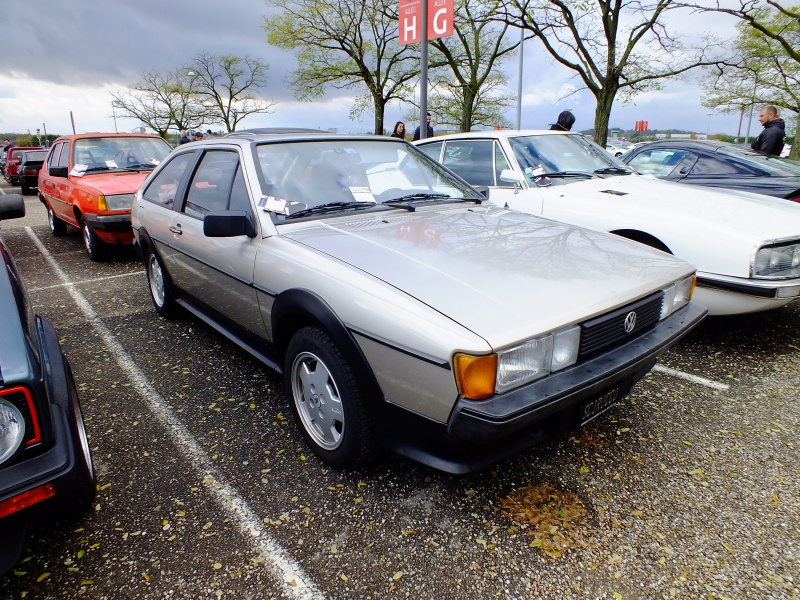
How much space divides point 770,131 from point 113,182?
33.0ft

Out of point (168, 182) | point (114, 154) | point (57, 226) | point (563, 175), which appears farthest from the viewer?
point (57, 226)

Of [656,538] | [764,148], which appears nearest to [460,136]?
[656,538]

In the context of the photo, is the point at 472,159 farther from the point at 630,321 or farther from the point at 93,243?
the point at 93,243

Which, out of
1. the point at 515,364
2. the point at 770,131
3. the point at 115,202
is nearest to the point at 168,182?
the point at 115,202

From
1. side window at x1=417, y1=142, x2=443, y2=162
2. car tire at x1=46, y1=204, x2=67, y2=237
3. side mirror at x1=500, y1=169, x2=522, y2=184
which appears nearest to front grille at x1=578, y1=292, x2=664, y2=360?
side mirror at x1=500, y1=169, x2=522, y2=184

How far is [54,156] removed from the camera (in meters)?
8.17

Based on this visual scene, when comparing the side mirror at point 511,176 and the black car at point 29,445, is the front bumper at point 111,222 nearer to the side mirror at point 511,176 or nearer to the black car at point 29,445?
the side mirror at point 511,176

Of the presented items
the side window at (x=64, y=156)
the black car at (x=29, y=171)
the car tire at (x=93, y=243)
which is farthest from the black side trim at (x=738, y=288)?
the black car at (x=29, y=171)

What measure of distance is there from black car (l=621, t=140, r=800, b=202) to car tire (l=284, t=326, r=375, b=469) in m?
5.57

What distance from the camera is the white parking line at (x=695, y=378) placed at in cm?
321

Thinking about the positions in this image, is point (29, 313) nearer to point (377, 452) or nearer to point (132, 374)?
point (377, 452)

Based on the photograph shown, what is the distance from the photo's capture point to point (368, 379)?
6.63ft

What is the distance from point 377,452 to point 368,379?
0.42 m

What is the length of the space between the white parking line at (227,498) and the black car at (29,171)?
17.5 meters
